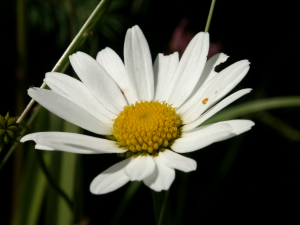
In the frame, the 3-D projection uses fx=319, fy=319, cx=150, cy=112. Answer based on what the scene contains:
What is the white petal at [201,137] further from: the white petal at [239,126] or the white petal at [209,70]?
the white petal at [209,70]

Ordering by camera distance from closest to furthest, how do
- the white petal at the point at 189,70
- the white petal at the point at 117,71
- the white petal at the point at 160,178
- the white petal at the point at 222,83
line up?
the white petal at the point at 160,178 → the white petal at the point at 222,83 → the white petal at the point at 189,70 → the white petal at the point at 117,71

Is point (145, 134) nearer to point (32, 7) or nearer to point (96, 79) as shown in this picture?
point (96, 79)

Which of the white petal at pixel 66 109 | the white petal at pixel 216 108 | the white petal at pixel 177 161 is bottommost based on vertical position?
the white petal at pixel 177 161

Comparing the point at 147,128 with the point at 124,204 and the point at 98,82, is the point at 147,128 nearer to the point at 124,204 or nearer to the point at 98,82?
the point at 98,82

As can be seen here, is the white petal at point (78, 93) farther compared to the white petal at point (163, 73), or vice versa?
the white petal at point (163, 73)

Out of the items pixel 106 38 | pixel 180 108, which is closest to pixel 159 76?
pixel 180 108

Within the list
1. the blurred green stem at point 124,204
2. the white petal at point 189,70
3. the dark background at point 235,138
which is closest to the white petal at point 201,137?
the white petal at point 189,70

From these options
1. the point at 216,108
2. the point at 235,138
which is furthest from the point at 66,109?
the point at 235,138
